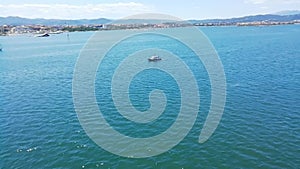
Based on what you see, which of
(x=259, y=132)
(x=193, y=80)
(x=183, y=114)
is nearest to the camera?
(x=259, y=132)

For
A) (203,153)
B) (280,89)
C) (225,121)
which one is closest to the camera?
(203,153)

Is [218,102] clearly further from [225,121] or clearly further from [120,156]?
[120,156]

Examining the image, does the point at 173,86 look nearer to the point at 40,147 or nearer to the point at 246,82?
the point at 246,82

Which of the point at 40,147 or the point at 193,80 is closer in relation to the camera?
the point at 40,147

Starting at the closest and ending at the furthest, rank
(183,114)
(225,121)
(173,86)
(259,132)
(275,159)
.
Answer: (275,159) < (259,132) < (225,121) < (183,114) < (173,86)

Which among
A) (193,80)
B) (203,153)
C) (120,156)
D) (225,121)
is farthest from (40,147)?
(193,80)

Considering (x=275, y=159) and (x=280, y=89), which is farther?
(x=280, y=89)

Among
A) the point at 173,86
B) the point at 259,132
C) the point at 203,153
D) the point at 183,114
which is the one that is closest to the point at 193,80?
the point at 173,86

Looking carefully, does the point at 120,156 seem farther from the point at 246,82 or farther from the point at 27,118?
the point at 246,82

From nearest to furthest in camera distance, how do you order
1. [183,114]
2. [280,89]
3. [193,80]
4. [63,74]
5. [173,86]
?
[183,114] < [280,89] < [173,86] < [193,80] < [63,74]
